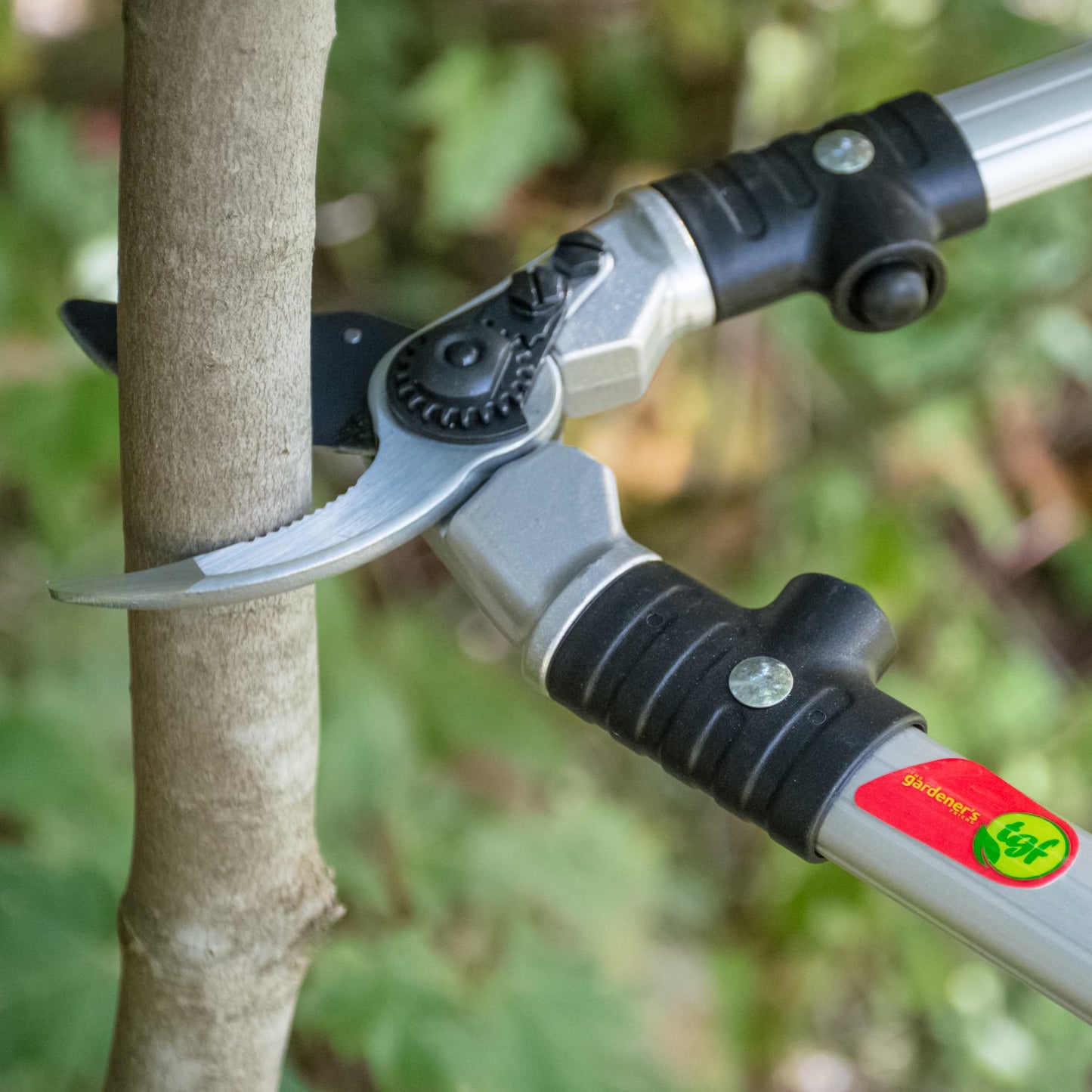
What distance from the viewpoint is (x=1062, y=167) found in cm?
58

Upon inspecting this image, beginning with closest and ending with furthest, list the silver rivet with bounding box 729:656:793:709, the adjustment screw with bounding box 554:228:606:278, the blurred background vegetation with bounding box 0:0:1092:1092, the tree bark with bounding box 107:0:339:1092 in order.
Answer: the tree bark with bounding box 107:0:339:1092 → the silver rivet with bounding box 729:656:793:709 → the adjustment screw with bounding box 554:228:606:278 → the blurred background vegetation with bounding box 0:0:1092:1092

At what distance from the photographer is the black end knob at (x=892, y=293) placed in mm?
575

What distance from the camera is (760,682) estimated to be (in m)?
0.43

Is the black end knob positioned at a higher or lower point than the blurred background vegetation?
higher

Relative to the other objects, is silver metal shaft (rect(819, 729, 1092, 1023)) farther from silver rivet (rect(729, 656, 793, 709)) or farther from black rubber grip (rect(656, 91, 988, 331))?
black rubber grip (rect(656, 91, 988, 331))

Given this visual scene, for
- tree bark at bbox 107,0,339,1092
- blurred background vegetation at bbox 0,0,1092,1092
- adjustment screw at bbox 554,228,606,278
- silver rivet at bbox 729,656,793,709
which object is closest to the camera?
tree bark at bbox 107,0,339,1092

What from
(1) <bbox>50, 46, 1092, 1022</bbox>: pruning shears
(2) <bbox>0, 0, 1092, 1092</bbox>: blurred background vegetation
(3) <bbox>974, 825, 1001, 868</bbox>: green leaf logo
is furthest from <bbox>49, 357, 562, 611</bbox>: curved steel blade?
(2) <bbox>0, 0, 1092, 1092</bbox>: blurred background vegetation

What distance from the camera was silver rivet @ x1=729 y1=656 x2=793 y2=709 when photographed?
43 centimetres

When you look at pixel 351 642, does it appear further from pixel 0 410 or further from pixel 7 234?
pixel 7 234

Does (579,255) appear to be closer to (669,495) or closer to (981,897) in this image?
(981,897)

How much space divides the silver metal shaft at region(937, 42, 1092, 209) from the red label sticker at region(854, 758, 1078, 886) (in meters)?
0.31

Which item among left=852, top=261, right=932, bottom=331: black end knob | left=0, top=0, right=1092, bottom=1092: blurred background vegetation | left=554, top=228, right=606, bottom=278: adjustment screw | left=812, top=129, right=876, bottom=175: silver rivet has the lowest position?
left=0, top=0, right=1092, bottom=1092: blurred background vegetation

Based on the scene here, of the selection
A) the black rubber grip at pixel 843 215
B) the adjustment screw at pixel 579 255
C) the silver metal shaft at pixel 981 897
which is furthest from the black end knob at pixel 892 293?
the silver metal shaft at pixel 981 897

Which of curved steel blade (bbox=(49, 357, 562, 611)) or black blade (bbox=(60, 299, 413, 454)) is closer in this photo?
curved steel blade (bbox=(49, 357, 562, 611))
